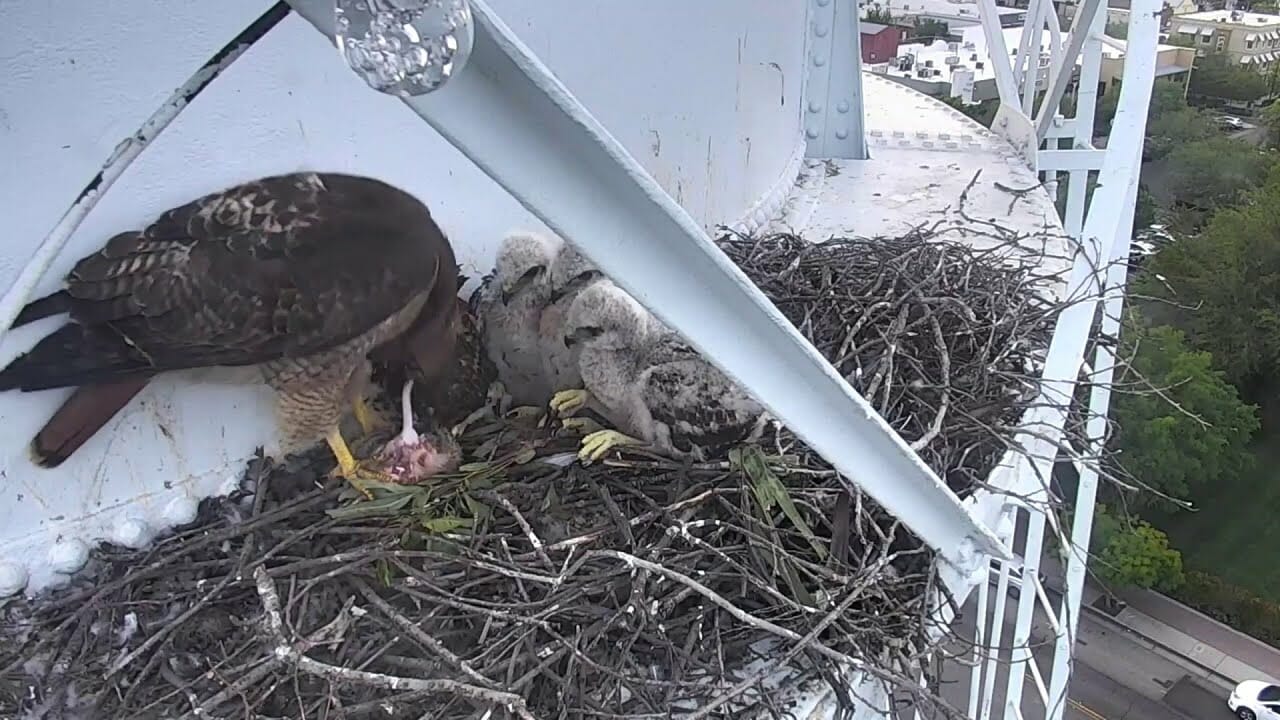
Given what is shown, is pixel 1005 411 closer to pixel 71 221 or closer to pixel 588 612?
pixel 588 612

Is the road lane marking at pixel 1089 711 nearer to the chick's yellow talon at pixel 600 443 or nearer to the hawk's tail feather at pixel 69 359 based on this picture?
the chick's yellow talon at pixel 600 443

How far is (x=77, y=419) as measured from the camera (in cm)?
182

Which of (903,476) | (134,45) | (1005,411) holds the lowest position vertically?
(1005,411)

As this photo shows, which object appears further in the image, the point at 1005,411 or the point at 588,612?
the point at 1005,411

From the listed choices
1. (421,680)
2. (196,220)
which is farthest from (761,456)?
(196,220)

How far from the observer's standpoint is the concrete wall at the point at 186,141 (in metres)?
1.67

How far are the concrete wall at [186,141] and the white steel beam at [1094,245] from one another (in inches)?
44.4

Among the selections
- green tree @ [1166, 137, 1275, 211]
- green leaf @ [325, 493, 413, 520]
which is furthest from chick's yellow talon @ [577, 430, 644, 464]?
green tree @ [1166, 137, 1275, 211]

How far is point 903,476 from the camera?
1568mm

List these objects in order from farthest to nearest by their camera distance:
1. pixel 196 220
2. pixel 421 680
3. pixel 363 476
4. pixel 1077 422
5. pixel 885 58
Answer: pixel 885 58 < pixel 1077 422 < pixel 363 476 < pixel 196 220 < pixel 421 680

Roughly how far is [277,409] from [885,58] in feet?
46.4

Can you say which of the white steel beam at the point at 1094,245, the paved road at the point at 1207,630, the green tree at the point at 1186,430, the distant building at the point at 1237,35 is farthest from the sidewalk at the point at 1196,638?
the distant building at the point at 1237,35

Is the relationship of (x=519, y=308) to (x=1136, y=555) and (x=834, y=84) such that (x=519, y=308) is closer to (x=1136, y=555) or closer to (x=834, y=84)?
(x=834, y=84)

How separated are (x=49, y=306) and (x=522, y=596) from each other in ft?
3.09
